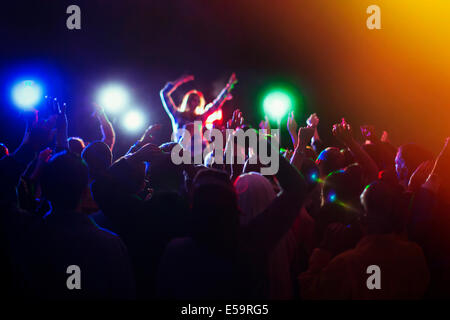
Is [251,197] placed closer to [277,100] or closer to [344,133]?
[344,133]

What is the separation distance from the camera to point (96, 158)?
2492 mm

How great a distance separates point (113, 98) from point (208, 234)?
20.3 feet

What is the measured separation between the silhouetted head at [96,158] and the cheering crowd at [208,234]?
280mm

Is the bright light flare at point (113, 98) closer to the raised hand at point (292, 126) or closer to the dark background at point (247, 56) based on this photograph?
the dark background at point (247, 56)

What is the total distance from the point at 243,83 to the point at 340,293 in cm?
637

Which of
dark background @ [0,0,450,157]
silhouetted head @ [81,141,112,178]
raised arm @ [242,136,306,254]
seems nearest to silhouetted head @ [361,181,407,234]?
raised arm @ [242,136,306,254]

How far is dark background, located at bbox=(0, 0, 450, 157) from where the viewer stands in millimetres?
6324

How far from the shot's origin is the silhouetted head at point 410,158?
2.97 m

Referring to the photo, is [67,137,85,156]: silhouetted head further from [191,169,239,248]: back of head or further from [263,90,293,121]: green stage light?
[263,90,293,121]: green stage light

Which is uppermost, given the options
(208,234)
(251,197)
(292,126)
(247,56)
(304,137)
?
(247,56)

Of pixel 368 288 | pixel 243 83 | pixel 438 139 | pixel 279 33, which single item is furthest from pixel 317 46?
pixel 368 288

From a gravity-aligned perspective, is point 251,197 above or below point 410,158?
below

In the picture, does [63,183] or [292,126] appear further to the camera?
[292,126]

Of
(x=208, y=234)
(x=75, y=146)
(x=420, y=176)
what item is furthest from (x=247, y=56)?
(x=208, y=234)
